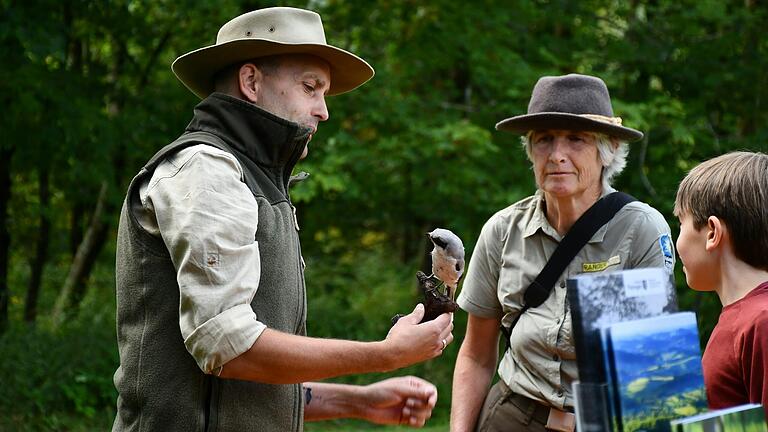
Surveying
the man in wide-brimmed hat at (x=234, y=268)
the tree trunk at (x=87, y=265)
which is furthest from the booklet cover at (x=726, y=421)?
the tree trunk at (x=87, y=265)

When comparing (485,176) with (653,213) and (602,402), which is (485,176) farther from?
(602,402)

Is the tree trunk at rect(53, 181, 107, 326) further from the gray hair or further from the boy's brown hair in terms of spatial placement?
the boy's brown hair

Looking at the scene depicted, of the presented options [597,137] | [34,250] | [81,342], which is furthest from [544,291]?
[34,250]

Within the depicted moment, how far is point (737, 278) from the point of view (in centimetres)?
260

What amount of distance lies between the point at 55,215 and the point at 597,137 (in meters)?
7.97

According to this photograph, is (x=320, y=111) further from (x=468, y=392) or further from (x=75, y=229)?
(x=75, y=229)

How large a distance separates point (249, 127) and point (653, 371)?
4.56 feet

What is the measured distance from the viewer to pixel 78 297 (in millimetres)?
11023

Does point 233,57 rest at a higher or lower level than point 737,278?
higher

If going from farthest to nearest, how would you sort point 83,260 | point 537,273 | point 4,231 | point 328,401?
point 83,260 < point 4,231 < point 537,273 < point 328,401

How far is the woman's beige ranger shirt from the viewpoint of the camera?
3.43 meters

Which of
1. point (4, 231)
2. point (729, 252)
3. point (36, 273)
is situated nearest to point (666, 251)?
point (729, 252)

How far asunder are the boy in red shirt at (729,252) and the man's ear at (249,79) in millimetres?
1262

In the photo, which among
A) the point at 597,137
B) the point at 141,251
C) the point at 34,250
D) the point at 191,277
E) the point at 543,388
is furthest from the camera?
the point at 34,250
